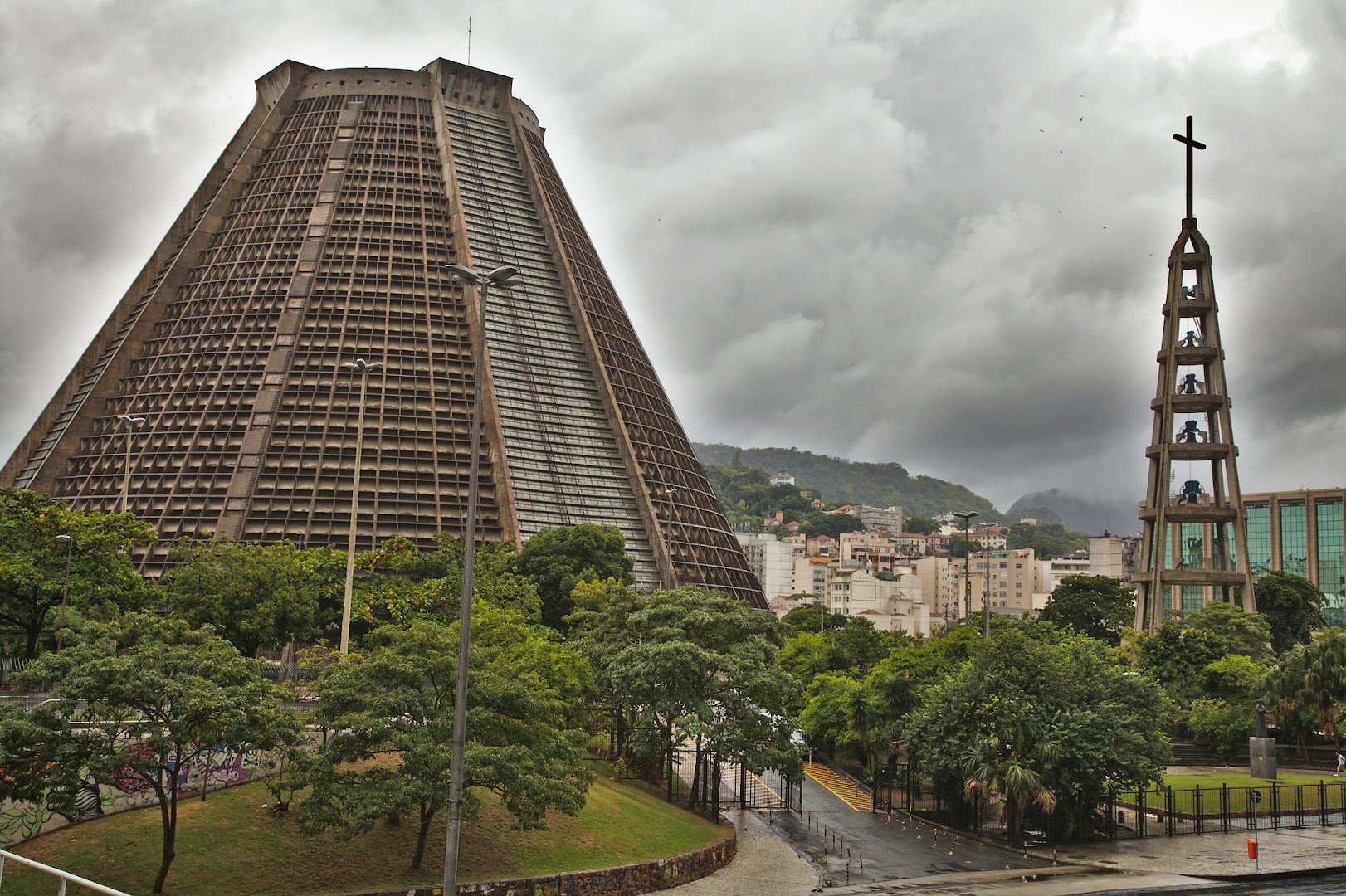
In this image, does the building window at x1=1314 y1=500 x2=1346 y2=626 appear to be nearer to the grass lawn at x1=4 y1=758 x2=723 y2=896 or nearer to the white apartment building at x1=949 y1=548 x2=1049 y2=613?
the white apartment building at x1=949 y1=548 x2=1049 y2=613

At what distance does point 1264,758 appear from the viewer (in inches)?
1633

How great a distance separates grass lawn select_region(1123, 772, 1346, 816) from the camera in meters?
40.9

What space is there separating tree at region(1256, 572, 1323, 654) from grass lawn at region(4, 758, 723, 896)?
78202mm

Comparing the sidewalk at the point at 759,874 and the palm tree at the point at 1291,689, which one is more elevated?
the palm tree at the point at 1291,689

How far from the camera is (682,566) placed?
76812 millimetres

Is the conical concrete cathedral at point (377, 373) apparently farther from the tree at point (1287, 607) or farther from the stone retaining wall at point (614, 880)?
the tree at point (1287, 607)

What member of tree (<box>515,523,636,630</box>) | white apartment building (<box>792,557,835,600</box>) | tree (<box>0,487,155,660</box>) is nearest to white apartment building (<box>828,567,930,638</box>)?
white apartment building (<box>792,557,835,600</box>)

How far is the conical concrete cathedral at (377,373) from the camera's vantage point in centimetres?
7519

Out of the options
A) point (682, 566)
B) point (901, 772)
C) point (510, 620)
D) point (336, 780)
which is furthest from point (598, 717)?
point (682, 566)

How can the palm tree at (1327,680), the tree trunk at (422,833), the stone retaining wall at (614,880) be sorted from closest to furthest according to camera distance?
1. the stone retaining wall at (614,880)
2. the tree trunk at (422,833)
3. the palm tree at (1327,680)

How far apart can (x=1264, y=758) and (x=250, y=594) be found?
41515 millimetres

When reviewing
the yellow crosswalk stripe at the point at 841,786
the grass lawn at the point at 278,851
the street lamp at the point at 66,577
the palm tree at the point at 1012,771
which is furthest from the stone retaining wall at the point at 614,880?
the street lamp at the point at 66,577

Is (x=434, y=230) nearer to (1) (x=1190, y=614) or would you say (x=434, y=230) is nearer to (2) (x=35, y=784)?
(1) (x=1190, y=614)

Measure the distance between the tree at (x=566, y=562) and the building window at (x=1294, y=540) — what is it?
96020 mm
